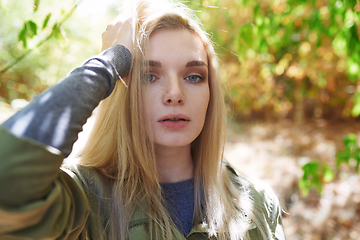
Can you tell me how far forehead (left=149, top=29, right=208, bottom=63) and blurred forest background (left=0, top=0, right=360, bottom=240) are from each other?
468 mm

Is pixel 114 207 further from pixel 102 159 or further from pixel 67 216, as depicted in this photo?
pixel 67 216

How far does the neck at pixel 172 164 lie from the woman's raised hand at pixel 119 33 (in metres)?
0.56

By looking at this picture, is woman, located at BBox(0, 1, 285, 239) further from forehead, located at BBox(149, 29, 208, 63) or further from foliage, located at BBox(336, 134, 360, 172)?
foliage, located at BBox(336, 134, 360, 172)

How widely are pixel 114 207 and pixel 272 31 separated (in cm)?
223

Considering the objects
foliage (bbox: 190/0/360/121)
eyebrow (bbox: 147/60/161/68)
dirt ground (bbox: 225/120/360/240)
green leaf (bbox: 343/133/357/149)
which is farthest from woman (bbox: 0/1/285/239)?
foliage (bbox: 190/0/360/121)

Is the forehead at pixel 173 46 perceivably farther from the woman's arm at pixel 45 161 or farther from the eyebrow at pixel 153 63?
the woman's arm at pixel 45 161

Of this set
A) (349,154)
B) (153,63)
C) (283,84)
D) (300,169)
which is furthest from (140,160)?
(283,84)

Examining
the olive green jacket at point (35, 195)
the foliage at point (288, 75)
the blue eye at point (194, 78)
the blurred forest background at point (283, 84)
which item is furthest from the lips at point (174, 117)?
the foliage at point (288, 75)

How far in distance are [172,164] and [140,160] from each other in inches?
8.8

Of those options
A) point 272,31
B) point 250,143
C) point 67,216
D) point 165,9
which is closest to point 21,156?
point 67,216

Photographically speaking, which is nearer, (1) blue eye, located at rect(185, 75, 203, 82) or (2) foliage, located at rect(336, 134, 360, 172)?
(1) blue eye, located at rect(185, 75, 203, 82)

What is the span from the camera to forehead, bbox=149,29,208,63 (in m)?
1.32

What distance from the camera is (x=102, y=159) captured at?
4.47 ft

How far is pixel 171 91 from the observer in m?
1.31
